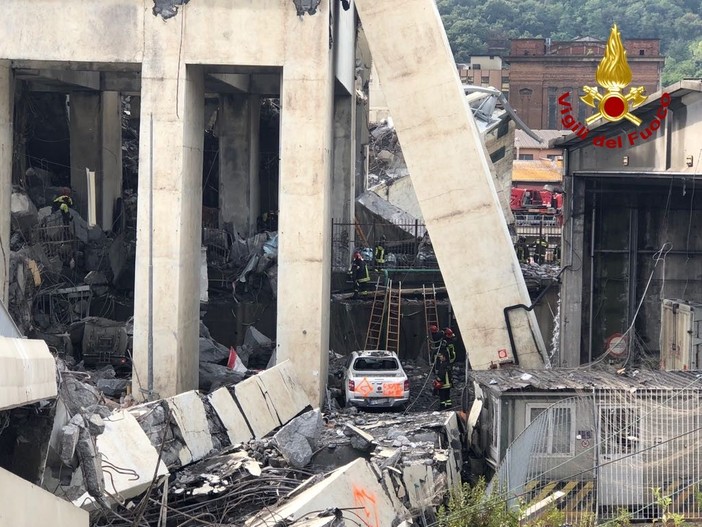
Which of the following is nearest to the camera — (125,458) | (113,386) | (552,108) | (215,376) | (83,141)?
(125,458)

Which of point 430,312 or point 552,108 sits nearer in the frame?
point 430,312

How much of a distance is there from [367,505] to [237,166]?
68.9 ft

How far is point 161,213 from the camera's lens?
20672 mm

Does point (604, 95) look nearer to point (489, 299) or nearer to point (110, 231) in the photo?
point (489, 299)

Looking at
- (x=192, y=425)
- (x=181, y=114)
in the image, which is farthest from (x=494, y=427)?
(x=181, y=114)

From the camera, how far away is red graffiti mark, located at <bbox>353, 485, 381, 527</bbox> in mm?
11492

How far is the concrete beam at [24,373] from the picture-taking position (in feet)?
24.3

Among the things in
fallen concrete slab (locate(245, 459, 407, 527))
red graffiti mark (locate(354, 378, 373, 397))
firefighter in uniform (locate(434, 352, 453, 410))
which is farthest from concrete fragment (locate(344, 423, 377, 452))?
firefighter in uniform (locate(434, 352, 453, 410))

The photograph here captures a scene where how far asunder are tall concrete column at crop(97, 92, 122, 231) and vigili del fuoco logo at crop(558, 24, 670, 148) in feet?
52.0

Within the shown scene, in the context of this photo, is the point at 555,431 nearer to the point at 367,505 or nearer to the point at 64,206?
the point at 367,505

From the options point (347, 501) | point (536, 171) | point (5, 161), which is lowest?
point (347, 501)

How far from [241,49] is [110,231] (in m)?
12.1

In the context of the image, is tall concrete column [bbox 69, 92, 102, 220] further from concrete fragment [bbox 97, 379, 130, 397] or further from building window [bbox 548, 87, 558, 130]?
building window [bbox 548, 87, 558, 130]

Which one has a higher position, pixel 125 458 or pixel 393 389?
pixel 125 458
